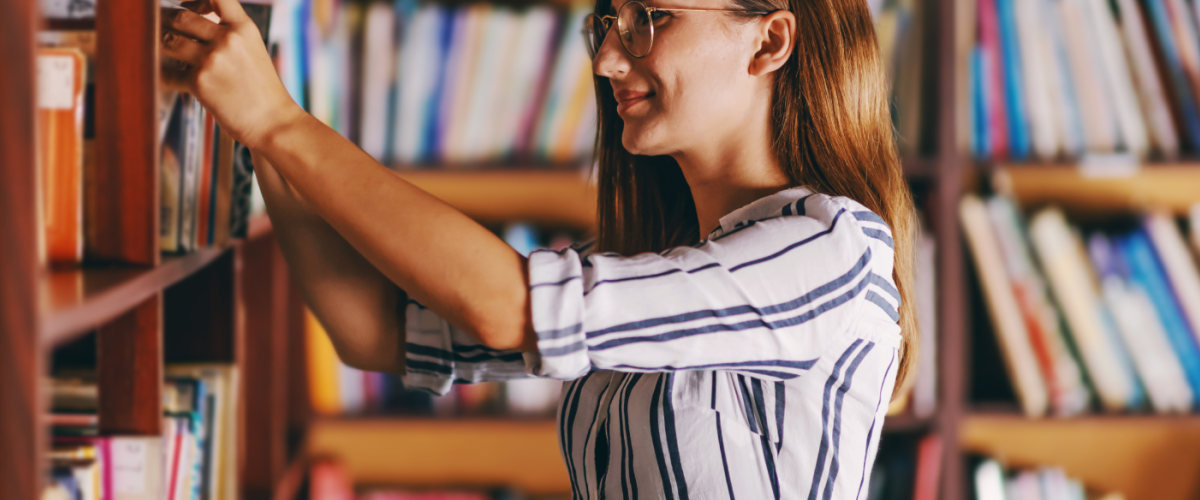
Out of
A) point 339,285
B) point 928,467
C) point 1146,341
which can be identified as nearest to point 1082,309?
point 1146,341

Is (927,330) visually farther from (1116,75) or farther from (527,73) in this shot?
(527,73)

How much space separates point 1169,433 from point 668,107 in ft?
6.04

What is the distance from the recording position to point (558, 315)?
0.58m

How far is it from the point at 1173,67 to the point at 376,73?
154 centimetres

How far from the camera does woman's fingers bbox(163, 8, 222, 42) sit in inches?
24.6

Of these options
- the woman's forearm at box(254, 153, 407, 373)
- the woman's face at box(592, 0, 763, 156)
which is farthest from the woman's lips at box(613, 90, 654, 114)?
the woman's forearm at box(254, 153, 407, 373)

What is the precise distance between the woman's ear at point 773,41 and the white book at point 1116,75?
44.6 inches

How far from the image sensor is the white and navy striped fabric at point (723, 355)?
60 cm

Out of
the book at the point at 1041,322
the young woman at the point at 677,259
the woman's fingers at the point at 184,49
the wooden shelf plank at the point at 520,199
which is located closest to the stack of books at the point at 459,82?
the wooden shelf plank at the point at 520,199

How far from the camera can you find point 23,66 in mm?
383

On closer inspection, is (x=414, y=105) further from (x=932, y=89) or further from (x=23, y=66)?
(x=23, y=66)

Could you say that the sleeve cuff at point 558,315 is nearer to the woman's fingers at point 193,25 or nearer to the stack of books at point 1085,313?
the woman's fingers at point 193,25

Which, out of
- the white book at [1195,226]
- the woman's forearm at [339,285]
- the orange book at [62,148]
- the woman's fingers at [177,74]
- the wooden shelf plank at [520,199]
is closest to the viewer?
the orange book at [62,148]

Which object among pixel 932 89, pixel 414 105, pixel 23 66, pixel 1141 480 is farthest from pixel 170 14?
pixel 1141 480
